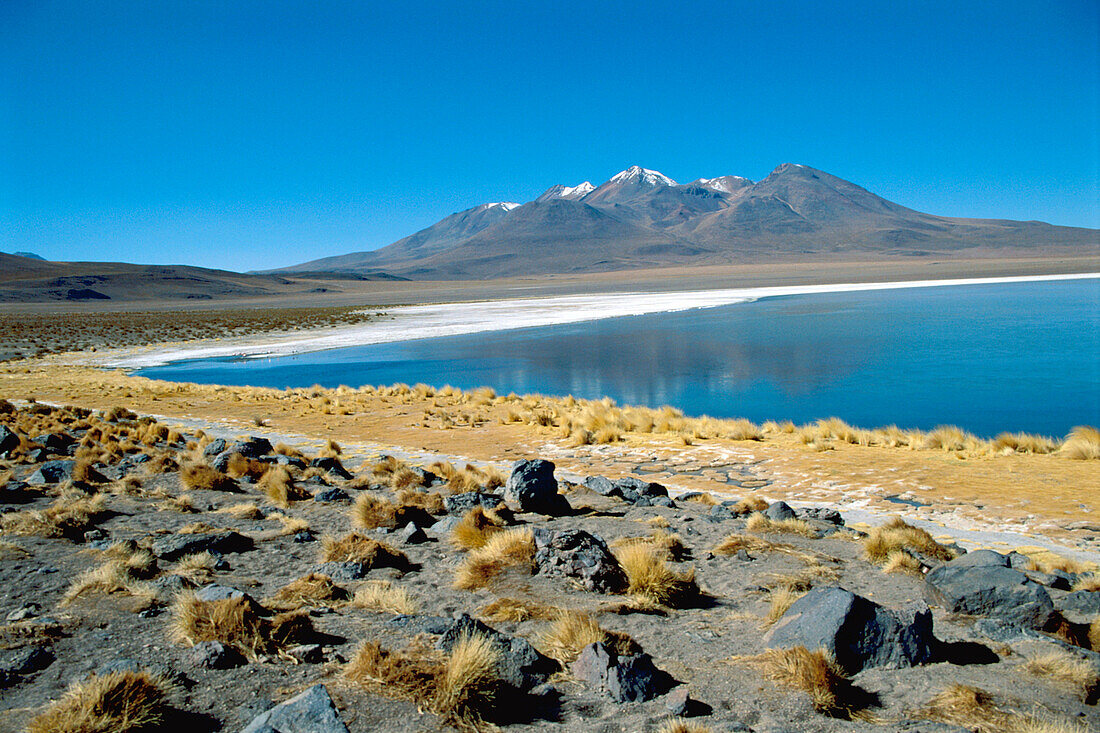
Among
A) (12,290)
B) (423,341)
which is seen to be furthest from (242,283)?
(423,341)

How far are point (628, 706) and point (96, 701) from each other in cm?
267

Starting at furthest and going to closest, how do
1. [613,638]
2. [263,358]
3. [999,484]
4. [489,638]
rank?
[263,358] < [999,484] < [613,638] < [489,638]

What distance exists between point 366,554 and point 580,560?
1895 mm

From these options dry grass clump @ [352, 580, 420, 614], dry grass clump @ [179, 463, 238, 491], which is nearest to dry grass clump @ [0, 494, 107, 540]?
dry grass clump @ [179, 463, 238, 491]

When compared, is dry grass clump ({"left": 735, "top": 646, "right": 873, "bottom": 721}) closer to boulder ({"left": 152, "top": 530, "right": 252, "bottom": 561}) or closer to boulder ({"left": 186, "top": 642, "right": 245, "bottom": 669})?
boulder ({"left": 186, "top": 642, "right": 245, "bottom": 669})

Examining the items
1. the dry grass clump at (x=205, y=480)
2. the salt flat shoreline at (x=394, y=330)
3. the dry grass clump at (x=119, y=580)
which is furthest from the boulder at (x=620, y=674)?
the salt flat shoreline at (x=394, y=330)

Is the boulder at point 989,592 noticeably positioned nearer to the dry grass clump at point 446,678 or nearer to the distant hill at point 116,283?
the dry grass clump at point 446,678

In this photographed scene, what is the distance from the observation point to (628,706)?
12.8 feet

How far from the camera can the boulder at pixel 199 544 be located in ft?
20.0

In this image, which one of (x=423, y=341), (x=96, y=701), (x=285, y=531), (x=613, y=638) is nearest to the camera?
(x=96, y=701)

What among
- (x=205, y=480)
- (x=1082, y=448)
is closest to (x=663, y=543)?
(x=205, y=480)

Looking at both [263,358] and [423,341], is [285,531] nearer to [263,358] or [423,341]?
[263,358]

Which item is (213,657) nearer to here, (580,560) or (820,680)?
(580,560)

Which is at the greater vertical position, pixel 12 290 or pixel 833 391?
pixel 12 290
